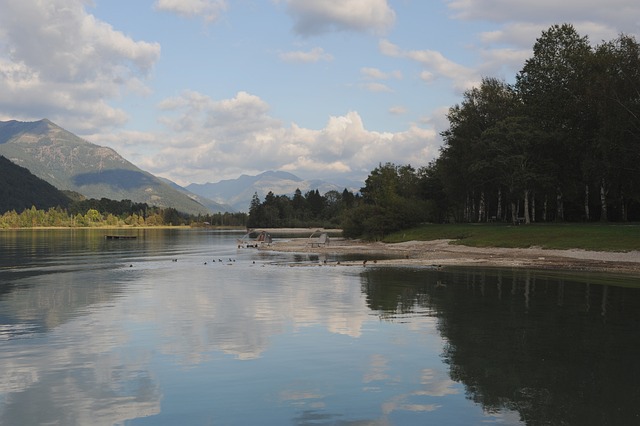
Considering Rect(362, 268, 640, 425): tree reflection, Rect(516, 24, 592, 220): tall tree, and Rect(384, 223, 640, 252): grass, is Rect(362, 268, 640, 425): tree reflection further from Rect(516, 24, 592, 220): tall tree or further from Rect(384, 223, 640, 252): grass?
Rect(516, 24, 592, 220): tall tree

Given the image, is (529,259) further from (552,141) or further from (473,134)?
(473,134)

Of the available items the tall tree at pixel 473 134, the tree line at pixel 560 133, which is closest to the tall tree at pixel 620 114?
the tree line at pixel 560 133

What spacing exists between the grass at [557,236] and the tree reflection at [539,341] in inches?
621

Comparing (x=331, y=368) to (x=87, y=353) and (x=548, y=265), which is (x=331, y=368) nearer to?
(x=87, y=353)

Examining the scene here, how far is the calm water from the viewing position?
1285 centimetres

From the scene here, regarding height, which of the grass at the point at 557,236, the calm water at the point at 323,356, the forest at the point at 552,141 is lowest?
the calm water at the point at 323,356

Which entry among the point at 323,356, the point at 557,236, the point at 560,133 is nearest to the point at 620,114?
the point at 557,236

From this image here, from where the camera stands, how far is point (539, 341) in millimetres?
20031

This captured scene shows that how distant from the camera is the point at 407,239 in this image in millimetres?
92625

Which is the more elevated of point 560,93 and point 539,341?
point 560,93

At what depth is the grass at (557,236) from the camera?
173 ft

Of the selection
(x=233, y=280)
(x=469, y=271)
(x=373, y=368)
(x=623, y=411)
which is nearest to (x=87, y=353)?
(x=373, y=368)

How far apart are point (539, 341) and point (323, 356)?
316 inches

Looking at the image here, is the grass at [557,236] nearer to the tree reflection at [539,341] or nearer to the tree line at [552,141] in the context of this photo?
the tree line at [552,141]
